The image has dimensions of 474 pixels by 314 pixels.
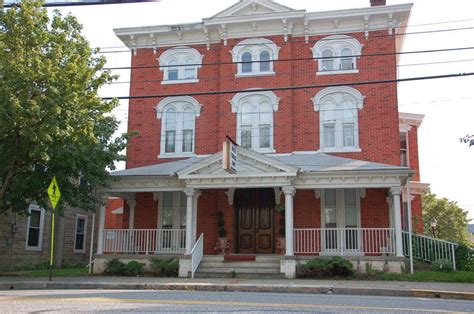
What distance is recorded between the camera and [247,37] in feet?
72.2

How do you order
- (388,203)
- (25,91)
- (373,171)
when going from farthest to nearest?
(388,203) < (373,171) < (25,91)

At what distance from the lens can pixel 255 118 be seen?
2156 centimetres

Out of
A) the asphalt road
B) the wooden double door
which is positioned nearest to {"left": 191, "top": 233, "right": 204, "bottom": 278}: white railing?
the wooden double door

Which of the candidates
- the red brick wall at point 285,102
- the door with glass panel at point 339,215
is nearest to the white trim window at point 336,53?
the red brick wall at point 285,102

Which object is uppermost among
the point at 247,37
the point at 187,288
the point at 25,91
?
the point at 247,37

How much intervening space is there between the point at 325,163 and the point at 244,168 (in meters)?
2.89

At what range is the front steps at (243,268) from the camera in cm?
1722

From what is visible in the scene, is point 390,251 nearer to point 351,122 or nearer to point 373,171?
point 373,171

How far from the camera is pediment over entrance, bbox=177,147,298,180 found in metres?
17.7

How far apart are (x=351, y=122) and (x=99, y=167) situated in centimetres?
966

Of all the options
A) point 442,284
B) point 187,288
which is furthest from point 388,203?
point 187,288

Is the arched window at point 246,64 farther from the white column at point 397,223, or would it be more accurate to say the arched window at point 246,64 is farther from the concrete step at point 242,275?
the concrete step at point 242,275

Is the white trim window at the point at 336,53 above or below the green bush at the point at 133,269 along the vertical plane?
above

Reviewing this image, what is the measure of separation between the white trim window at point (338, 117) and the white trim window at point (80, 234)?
1431cm
